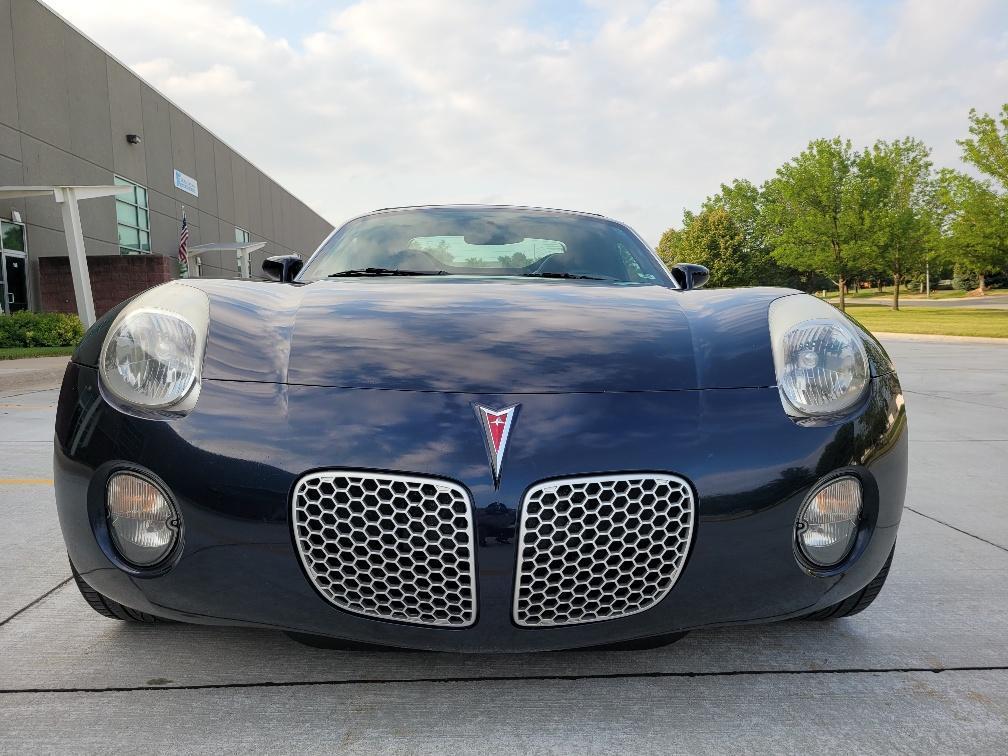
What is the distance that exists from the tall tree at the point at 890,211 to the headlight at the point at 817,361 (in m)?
36.7

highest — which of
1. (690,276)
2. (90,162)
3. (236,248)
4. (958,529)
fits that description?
(90,162)

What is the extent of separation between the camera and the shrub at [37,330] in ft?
47.7

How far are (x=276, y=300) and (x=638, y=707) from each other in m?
1.38

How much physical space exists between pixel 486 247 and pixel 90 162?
2247cm

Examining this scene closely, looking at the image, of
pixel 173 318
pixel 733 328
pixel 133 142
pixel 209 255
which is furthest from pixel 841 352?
pixel 209 255

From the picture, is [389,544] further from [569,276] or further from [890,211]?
[890,211]

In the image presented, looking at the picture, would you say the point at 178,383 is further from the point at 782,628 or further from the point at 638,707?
the point at 782,628

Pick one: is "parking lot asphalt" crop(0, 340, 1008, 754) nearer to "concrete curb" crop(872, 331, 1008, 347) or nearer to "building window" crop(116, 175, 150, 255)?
"concrete curb" crop(872, 331, 1008, 347)

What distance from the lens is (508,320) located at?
1.97 meters

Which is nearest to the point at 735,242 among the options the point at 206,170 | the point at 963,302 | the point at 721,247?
the point at 721,247

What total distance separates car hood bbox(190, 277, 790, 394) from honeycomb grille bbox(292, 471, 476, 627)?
9.5 inches

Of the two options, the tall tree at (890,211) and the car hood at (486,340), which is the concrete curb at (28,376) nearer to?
the car hood at (486,340)

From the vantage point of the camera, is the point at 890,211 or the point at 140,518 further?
the point at 890,211

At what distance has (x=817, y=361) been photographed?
1.83 metres
